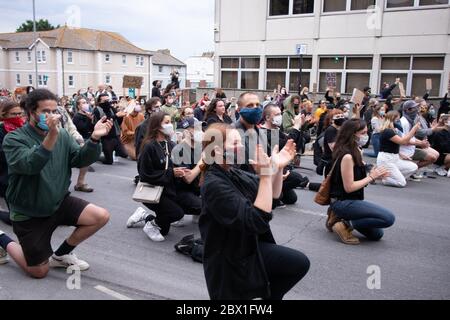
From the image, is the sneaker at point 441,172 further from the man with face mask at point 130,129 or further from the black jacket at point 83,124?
the black jacket at point 83,124

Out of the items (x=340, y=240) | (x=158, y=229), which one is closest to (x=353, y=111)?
(x=340, y=240)

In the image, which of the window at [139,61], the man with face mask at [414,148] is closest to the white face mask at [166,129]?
the man with face mask at [414,148]

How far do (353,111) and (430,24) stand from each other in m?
9.51

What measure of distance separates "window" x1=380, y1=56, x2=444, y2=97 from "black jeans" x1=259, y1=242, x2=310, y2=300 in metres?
18.4

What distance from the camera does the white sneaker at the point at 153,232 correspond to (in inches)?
213

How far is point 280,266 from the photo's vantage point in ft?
10.1

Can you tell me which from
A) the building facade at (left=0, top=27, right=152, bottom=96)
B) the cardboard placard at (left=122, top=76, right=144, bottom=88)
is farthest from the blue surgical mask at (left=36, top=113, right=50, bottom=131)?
the building facade at (left=0, top=27, right=152, bottom=96)

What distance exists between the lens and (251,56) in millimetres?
24156

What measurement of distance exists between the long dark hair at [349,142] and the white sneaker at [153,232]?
8.24 feet

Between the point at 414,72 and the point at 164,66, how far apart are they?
5272 cm

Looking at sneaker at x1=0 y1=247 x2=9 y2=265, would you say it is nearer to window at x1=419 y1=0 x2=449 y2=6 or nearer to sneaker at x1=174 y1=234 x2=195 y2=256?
sneaker at x1=174 y1=234 x2=195 y2=256

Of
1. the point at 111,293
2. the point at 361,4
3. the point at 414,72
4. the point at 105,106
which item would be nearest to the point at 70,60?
the point at 361,4
